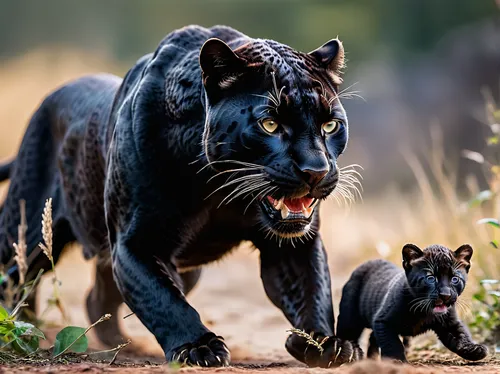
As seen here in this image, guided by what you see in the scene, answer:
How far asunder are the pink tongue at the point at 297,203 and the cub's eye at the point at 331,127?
0.27 m

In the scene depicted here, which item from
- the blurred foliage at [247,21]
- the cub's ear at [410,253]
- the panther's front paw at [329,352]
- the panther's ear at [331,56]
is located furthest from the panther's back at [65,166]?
the blurred foliage at [247,21]

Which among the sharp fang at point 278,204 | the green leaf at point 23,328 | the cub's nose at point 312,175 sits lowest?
the green leaf at point 23,328

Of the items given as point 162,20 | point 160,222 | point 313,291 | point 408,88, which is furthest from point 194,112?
point 162,20

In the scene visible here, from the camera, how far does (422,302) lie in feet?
13.0

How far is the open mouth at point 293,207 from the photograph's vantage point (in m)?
3.87

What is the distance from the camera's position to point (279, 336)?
6383 mm

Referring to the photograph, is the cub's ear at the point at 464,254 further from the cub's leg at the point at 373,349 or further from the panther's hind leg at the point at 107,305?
the panther's hind leg at the point at 107,305

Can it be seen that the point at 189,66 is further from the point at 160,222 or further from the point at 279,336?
the point at 279,336

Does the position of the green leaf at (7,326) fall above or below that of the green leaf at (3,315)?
below

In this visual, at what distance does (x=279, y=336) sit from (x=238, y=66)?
2893mm

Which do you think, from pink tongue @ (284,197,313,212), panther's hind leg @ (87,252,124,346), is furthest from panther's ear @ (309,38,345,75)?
panther's hind leg @ (87,252,124,346)

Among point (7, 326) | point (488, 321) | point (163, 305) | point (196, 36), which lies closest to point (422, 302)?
point (163, 305)

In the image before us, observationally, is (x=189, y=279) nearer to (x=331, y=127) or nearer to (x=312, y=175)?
(x=331, y=127)

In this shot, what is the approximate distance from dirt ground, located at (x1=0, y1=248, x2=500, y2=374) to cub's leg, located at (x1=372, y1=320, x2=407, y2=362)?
10 centimetres
